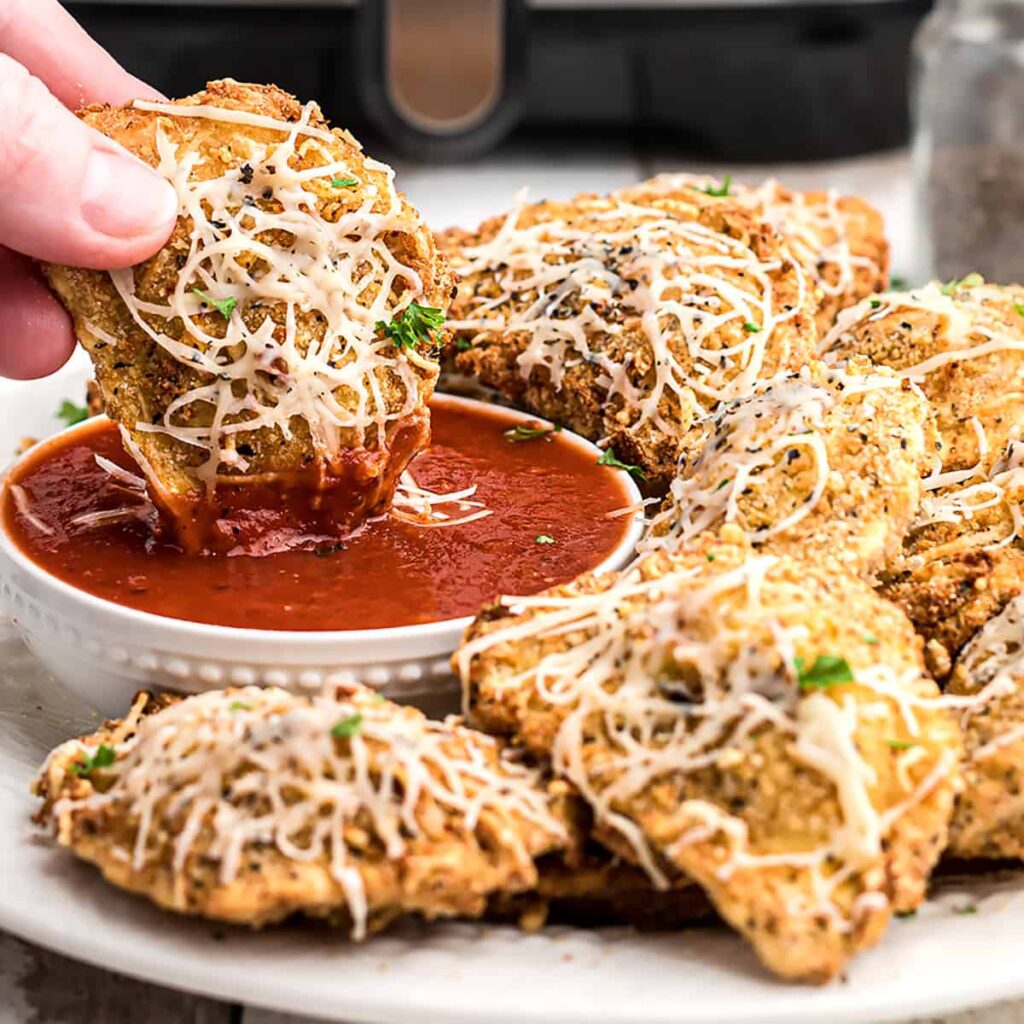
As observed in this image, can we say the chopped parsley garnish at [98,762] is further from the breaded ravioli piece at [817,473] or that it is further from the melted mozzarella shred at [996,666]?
the melted mozzarella shred at [996,666]

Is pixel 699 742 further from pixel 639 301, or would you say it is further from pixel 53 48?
pixel 53 48

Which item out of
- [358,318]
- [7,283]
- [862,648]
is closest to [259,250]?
[358,318]

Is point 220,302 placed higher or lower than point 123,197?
lower

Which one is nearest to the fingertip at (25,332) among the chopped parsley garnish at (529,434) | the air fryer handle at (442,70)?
the chopped parsley garnish at (529,434)

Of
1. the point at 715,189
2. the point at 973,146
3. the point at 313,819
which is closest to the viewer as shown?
the point at 313,819

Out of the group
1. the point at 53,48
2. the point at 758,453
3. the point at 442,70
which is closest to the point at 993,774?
the point at 758,453

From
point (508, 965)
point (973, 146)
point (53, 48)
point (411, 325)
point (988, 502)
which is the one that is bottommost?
point (508, 965)

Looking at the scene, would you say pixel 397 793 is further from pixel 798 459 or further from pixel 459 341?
pixel 459 341

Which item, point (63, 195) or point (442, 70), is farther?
point (442, 70)
